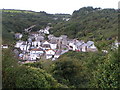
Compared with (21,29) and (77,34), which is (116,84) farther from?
(21,29)

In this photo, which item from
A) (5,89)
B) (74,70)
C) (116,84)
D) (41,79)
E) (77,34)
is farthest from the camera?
(77,34)

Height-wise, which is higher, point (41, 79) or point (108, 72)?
point (108, 72)

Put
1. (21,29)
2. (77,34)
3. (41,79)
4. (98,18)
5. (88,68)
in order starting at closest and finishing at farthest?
1. (41,79)
2. (88,68)
3. (77,34)
4. (21,29)
5. (98,18)

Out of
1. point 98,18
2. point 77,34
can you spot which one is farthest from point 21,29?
point 98,18

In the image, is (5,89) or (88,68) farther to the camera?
(88,68)

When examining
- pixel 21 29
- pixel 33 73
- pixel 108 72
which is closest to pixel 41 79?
pixel 33 73

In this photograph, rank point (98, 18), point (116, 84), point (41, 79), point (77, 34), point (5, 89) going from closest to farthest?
1. point (116, 84)
2. point (5, 89)
3. point (41, 79)
4. point (77, 34)
5. point (98, 18)

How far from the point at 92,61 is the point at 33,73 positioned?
192 inches

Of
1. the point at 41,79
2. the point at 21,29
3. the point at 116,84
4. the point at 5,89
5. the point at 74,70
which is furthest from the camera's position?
the point at 21,29

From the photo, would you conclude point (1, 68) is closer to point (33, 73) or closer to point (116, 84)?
point (33, 73)

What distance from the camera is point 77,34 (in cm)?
5212

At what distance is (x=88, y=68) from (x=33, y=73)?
4728mm

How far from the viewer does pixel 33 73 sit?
5.79 m

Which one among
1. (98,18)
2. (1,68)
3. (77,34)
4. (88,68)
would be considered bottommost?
(88,68)
